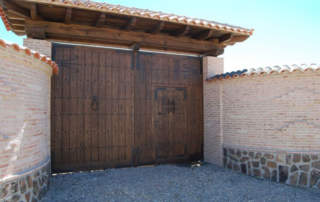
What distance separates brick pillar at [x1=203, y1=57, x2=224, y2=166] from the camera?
6629mm

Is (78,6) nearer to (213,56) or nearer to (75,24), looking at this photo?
(75,24)

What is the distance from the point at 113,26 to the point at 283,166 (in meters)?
5.16

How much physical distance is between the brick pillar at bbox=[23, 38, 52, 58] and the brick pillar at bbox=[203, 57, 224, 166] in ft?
14.1

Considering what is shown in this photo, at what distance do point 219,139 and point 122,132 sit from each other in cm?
264

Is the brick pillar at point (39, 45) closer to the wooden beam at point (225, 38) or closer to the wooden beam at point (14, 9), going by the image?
the wooden beam at point (14, 9)

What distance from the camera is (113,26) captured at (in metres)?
6.00

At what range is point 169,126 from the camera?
22.4 ft

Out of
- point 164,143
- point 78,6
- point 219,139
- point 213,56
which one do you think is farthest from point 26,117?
point 213,56

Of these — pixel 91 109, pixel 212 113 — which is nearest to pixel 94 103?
pixel 91 109

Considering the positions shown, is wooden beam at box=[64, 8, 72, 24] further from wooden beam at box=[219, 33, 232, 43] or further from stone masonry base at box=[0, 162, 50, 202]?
wooden beam at box=[219, 33, 232, 43]

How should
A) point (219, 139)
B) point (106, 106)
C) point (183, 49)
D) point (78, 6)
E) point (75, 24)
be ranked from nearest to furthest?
point (78, 6), point (75, 24), point (106, 106), point (219, 139), point (183, 49)

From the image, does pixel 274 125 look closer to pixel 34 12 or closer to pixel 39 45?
pixel 39 45

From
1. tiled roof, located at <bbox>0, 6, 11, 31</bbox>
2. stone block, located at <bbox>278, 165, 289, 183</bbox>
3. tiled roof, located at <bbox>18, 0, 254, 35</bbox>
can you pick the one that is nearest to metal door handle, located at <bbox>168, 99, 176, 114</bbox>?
tiled roof, located at <bbox>18, 0, 254, 35</bbox>

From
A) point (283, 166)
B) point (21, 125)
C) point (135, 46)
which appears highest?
point (135, 46)
